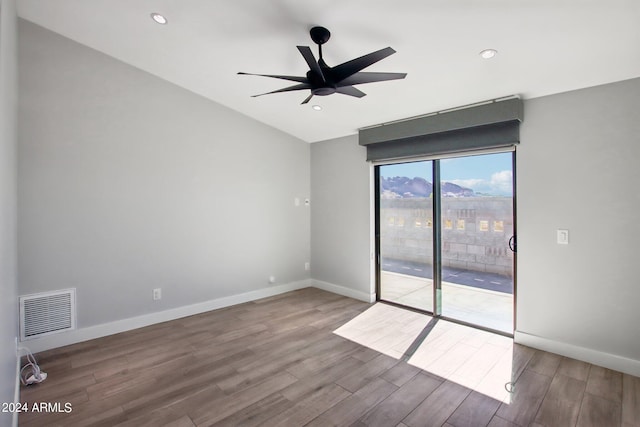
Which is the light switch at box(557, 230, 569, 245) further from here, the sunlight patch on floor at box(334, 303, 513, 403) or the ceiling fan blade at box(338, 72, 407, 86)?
the ceiling fan blade at box(338, 72, 407, 86)

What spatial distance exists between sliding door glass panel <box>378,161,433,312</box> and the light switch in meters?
1.32

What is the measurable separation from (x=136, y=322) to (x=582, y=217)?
186 inches

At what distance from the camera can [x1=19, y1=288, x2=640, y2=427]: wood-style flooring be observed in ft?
6.64

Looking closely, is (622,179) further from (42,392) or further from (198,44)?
(42,392)

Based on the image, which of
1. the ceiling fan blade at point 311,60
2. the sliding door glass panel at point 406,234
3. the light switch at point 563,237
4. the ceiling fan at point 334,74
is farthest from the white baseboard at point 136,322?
the light switch at point 563,237

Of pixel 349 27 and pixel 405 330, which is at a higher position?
pixel 349 27

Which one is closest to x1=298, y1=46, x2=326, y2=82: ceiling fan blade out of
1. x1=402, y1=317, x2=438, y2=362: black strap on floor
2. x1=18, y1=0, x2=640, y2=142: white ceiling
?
x1=18, y1=0, x2=640, y2=142: white ceiling

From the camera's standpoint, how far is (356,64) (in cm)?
204

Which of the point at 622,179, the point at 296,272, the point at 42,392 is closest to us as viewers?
the point at 42,392

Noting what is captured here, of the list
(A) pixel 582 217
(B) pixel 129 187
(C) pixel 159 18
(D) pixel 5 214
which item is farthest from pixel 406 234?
(D) pixel 5 214

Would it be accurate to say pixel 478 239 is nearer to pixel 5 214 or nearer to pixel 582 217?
pixel 582 217

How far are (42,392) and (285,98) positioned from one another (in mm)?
3575

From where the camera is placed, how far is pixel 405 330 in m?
3.41

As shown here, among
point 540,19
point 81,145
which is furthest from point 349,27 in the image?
point 81,145
